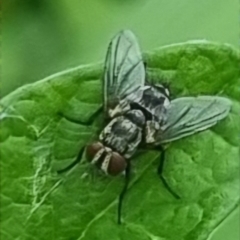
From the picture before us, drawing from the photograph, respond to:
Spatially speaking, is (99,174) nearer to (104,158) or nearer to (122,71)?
(104,158)

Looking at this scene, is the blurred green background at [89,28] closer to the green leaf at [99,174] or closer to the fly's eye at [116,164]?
the green leaf at [99,174]

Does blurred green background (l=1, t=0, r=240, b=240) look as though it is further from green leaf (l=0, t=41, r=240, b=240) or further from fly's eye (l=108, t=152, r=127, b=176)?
fly's eye (l=108, t=152, r=127, b=176)

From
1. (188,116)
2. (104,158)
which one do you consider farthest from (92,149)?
(188,116)

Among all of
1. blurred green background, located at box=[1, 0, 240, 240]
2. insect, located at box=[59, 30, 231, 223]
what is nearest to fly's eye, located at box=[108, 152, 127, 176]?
insect, located at box=[59, 30, 231, 223]

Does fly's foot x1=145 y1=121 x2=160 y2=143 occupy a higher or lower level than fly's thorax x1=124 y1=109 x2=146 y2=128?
lower

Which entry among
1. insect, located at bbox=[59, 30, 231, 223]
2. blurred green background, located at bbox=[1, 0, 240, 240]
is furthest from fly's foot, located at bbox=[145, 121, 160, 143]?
blurred green background, located at bbox=[1, 0, 240, 240]

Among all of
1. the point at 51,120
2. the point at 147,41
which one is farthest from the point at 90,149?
the point at 147,41
